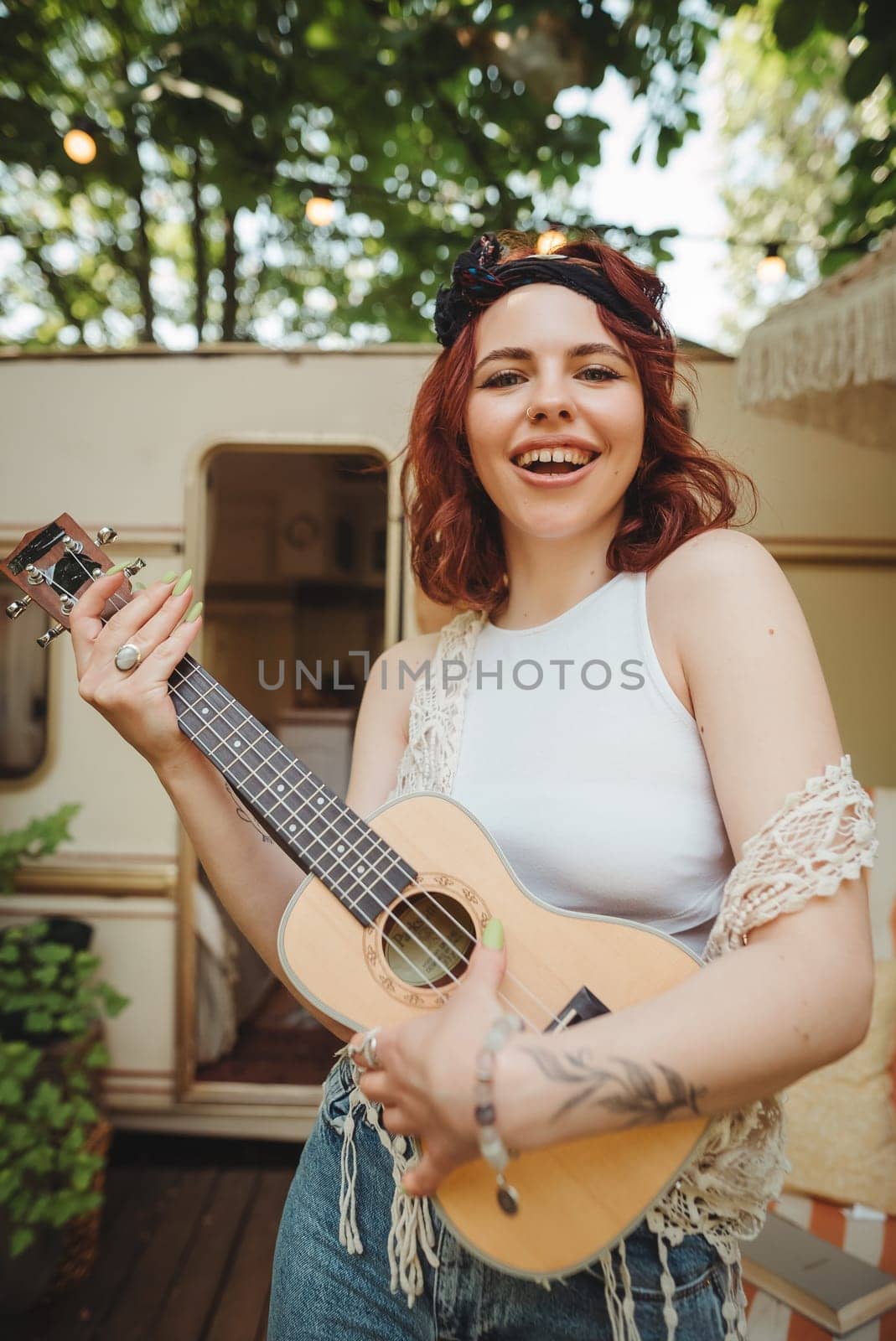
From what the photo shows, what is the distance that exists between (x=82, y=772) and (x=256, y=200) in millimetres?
2789

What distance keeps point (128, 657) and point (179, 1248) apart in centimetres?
281

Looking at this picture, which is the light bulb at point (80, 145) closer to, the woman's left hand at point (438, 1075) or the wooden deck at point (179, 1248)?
the woman's left hand at point (438, 1075)

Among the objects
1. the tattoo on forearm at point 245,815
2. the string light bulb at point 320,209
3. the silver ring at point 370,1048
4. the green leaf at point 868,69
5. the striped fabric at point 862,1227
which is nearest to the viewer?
the silver ring at point 370,1048

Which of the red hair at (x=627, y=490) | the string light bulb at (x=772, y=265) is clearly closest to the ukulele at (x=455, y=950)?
the red hair at (x=627, y=490)

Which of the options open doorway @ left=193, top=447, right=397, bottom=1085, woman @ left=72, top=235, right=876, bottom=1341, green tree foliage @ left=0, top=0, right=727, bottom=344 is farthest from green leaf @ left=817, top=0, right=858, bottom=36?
open doorway @ left=193, top=447, right=397, bottom=1085

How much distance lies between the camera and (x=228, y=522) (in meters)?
5.91

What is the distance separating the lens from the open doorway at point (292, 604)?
15.3 ft

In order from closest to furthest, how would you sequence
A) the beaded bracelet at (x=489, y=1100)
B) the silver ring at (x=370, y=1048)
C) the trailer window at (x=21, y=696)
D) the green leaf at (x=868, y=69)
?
the beaded bracelet at (x=489, y=1100) < the silver ring at (x=370, y=1048) < the green leaf at (x=868, y=69) < the trailer window at (x=21, y=696)

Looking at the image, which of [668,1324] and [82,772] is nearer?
[668,1324]

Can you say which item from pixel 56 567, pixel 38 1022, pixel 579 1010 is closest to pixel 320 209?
pixel 56 567

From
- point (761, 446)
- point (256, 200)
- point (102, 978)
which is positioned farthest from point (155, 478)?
point (761, 446)

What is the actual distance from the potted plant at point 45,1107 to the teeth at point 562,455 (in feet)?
7.78

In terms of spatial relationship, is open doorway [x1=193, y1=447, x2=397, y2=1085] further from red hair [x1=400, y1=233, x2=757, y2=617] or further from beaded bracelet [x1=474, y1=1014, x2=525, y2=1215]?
beaded bracelet [x1=474, y1=1014, x2=525, y2=1215]

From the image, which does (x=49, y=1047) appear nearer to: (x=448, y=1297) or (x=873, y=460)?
(x=448, y=1297)
